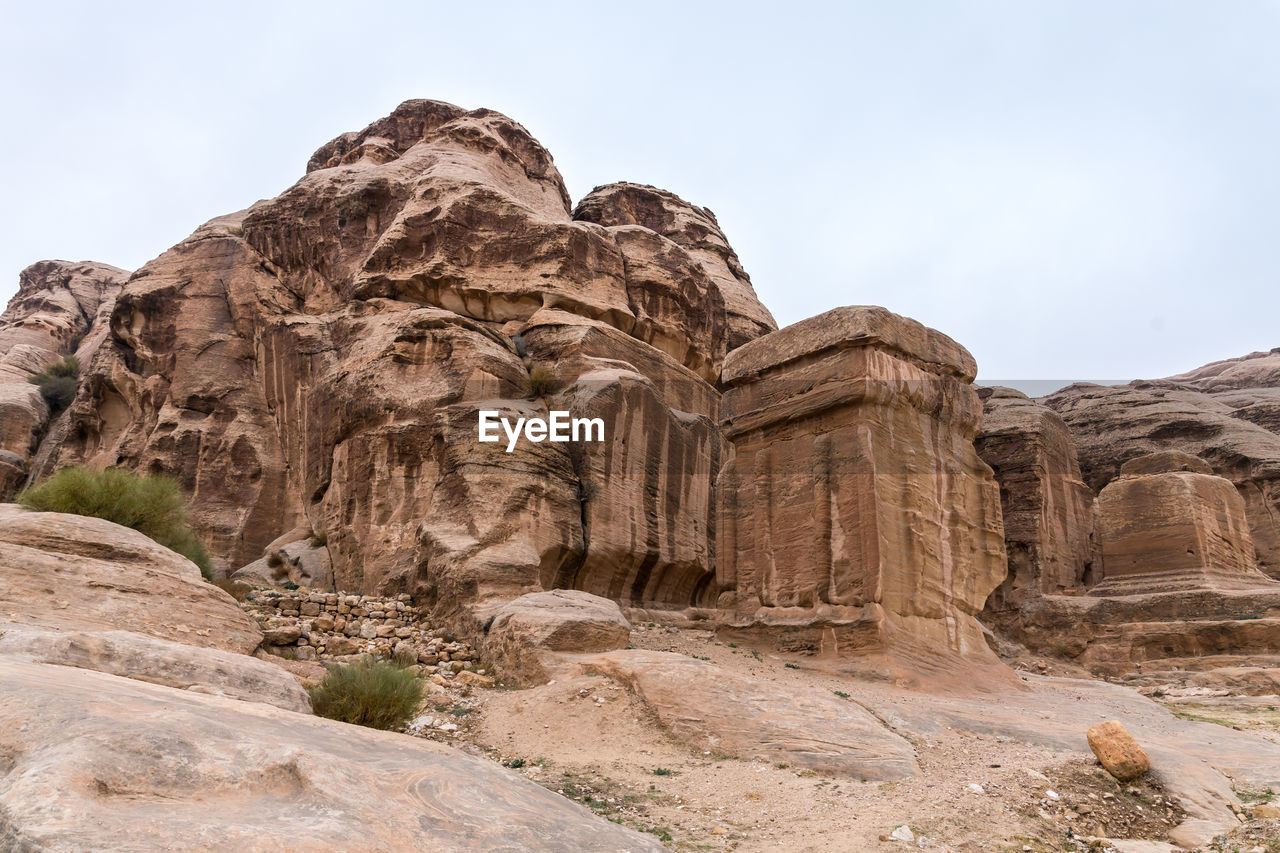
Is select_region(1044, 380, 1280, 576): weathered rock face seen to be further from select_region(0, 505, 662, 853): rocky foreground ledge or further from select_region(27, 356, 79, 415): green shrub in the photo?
select_region(27, 356, 79, 415): green shrub

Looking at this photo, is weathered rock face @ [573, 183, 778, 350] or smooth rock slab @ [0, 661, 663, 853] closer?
smooth rock slab @ [0, 661, 663, 853]

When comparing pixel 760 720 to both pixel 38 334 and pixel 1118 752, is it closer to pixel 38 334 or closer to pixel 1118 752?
pixel 1118 752

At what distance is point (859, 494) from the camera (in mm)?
13648

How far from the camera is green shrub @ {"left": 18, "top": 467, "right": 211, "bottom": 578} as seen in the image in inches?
568

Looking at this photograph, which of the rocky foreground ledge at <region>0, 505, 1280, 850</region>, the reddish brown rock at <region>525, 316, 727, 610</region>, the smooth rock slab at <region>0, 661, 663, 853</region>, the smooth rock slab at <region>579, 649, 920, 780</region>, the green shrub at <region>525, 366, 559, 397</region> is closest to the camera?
the smooth rock slab at <region>0, 661, 663, 853</region>

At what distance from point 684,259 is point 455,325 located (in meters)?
10.5

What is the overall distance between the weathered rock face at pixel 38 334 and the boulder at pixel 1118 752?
3320 cm

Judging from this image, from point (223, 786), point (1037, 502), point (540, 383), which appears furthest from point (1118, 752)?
point (1037, 502)

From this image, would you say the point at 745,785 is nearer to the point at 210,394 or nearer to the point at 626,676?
the point at 626,676

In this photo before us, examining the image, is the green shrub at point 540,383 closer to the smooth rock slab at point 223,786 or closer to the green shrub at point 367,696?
the green shrub at point 367,696

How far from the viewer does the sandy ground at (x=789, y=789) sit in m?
6.34

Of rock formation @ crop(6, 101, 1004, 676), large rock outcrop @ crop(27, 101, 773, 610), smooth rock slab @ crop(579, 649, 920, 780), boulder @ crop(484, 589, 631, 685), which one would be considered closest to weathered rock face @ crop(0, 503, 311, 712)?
boulder @ crop(484, 589, 631, 685)

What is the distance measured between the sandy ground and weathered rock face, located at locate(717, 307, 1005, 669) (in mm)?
3739

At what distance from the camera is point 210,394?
26125mm
